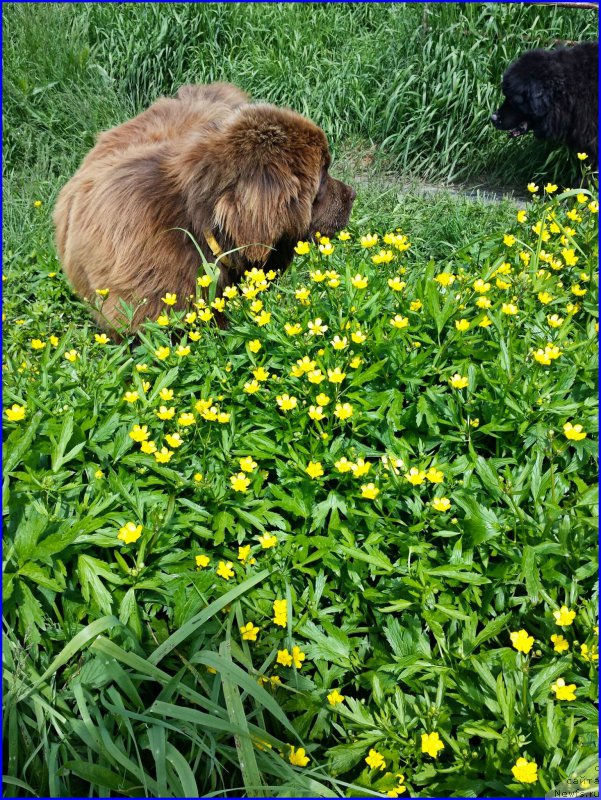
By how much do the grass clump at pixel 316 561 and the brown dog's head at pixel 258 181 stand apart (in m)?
0.86

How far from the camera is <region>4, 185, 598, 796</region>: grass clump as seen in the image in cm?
167

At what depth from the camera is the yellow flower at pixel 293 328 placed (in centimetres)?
239

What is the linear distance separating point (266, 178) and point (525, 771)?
261cm

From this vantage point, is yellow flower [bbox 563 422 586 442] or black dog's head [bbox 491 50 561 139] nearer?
yellow flower [bbox 563 422 586 442]

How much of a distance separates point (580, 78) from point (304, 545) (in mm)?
5176

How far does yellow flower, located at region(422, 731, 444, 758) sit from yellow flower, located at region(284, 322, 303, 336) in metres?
1.34

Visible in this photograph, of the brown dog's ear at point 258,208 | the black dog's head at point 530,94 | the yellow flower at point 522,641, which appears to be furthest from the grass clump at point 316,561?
the black dog's head at point 530,94

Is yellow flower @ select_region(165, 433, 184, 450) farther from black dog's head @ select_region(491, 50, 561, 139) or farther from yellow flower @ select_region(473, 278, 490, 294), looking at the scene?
black dog's head @ select_region(491, 50, 561, 139)

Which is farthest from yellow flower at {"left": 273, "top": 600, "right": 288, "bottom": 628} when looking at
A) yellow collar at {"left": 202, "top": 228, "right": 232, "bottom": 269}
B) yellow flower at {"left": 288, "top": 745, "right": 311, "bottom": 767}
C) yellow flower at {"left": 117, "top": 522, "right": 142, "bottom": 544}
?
yellow collar at {"left": 202, "top": 228, "right": 232, "bottom": 269}

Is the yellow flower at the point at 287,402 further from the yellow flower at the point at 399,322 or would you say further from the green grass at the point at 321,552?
the yellow flower at the point at 399,322

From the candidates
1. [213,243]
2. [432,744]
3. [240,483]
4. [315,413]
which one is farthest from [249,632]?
[213,243]

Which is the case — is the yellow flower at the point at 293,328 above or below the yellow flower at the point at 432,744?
above

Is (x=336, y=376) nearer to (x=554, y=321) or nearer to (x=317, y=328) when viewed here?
(x=317, y=328)

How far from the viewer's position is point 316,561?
201 cm
